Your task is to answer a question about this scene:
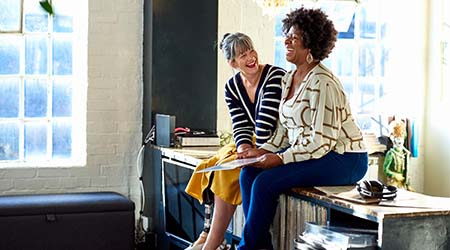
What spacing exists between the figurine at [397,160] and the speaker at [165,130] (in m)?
1.88

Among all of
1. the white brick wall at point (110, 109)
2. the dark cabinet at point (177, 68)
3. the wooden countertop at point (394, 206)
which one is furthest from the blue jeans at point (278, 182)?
the white brick wall at point (110, 109)

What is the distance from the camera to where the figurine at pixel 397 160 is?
632 centimetres

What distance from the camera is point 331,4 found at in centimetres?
655

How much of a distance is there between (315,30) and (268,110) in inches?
20.3

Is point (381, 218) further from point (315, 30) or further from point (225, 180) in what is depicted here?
point (225, 180)

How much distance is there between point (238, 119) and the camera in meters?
4.25

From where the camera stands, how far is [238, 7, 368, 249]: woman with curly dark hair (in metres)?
3.56

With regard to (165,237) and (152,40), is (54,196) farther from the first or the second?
(152,40)

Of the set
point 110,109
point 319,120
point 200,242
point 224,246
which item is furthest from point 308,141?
point 110,109

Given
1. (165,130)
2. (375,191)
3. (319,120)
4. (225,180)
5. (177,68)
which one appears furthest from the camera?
(177,68)

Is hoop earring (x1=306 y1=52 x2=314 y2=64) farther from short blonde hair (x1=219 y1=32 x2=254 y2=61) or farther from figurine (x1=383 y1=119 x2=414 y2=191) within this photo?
figurine (x1=383 y1=119 x2=414 y2=191)

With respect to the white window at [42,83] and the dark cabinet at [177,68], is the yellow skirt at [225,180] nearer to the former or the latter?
the dark cabinet at [177,68]

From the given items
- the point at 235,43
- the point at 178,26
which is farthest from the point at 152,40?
the point at 235,43

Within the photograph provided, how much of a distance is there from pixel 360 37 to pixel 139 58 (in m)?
1.91
